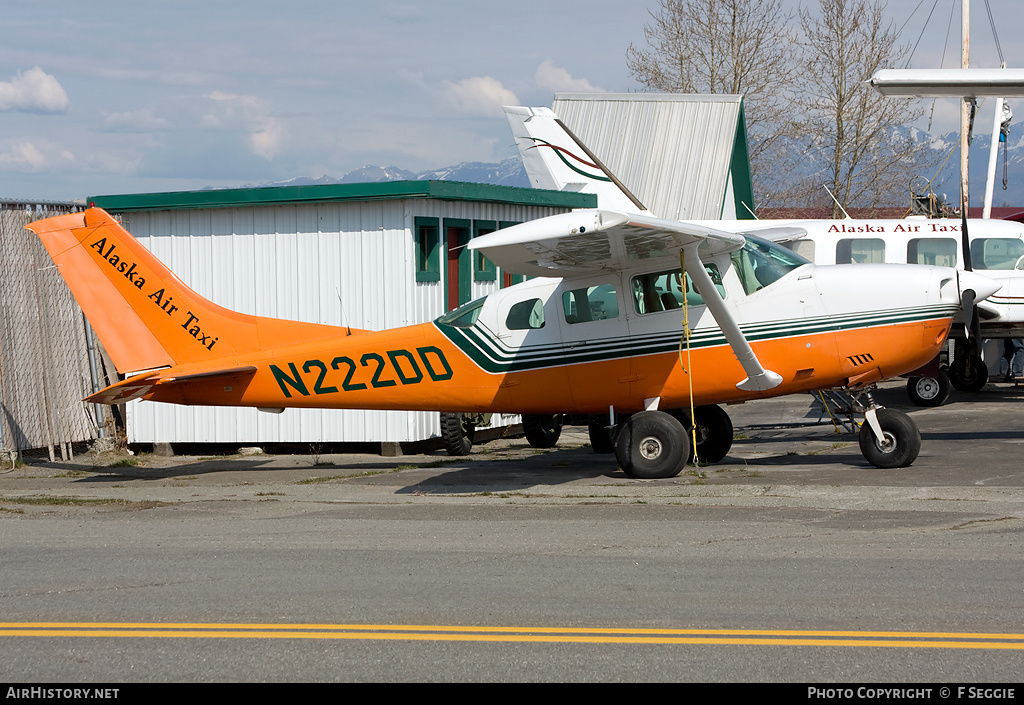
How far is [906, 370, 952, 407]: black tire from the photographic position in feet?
60.7

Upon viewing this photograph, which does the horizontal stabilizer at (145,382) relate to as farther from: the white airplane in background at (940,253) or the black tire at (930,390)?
the black tire at (930,390)

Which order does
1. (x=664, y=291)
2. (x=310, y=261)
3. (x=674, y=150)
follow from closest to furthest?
(x=664, y=291) < (x=310, y=261) < (x=674, y=150)

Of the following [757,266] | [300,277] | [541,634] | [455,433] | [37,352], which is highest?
[300,277]

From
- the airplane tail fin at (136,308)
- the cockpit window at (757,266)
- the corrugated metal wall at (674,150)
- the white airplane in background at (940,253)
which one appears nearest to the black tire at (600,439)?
the cockpit window at (757,266)

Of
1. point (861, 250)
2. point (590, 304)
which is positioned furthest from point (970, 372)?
point (590, 304)

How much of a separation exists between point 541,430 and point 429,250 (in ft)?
10.0

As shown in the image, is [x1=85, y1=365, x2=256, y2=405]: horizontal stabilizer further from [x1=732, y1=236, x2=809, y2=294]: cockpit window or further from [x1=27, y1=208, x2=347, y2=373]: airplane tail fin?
[x1=732, y1=236, x2=809, y2=294]: cockpit window

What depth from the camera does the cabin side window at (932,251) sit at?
763 inches

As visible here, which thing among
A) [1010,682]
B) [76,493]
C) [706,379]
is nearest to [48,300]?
[76,493]

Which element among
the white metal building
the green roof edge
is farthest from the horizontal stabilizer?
the green roof edge

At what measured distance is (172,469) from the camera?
13.4m

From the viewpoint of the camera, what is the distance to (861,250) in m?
19.8

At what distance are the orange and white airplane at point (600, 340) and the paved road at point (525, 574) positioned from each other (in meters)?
0.87

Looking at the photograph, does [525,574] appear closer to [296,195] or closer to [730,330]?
[730,330]
